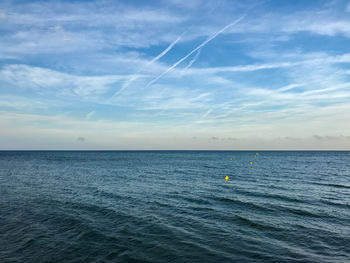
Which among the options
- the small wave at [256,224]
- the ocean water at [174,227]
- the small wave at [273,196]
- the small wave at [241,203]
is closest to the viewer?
the ocean water at [174,227]

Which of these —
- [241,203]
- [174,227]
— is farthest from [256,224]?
[174,227]

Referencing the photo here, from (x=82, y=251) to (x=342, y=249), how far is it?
1678 cm

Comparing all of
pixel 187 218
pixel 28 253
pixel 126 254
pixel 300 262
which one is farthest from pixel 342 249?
pixel 28 253

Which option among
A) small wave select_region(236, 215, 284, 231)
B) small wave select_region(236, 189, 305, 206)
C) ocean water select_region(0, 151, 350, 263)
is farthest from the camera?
small wave select_region(236, 189, 305, 206)

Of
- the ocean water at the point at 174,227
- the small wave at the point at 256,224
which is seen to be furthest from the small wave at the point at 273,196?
the small wave at the point at 256,224

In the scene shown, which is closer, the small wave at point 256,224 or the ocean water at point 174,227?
the ocean water at point 174,227

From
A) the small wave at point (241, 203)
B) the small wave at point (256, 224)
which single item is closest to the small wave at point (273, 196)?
the small wave at point (241, 203)

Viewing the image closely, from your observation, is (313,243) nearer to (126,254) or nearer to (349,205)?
(126,254)

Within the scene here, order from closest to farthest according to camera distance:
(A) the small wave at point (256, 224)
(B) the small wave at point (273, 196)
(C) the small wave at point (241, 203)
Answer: (A) the small wave at point (256, 224) → (C) the small wave at point (241, 203) → (B) the small wave at point (273, 196)

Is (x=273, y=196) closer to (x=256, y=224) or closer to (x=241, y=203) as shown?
(x=241, y=203)

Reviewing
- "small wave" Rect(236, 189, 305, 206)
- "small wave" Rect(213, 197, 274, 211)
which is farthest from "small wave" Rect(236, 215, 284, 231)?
"small wave" Rect(236, 189, 305, 206)

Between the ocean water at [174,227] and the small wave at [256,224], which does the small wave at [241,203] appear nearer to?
the ocean water at [174,227]

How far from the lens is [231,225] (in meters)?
18.8

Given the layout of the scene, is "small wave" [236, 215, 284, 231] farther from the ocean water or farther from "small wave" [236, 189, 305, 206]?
"small wave" [236, 189, 305, 206]
